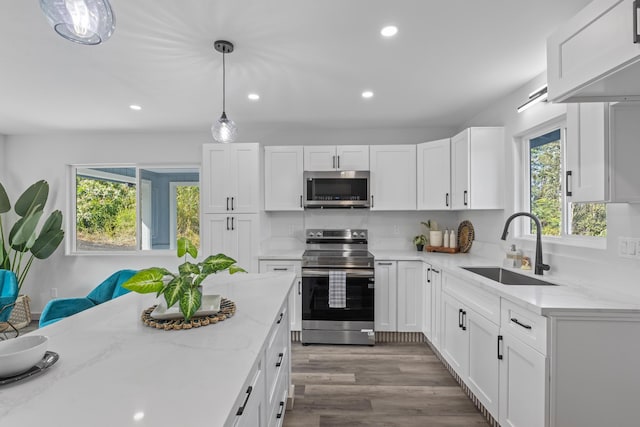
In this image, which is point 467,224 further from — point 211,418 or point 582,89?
point 211,418

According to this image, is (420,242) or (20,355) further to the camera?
(420,242)

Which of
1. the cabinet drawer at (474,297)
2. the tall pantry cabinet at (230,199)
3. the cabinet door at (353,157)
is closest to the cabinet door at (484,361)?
the cabinet drawer at (474,297)

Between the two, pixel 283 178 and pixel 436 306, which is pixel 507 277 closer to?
pixel 436 306

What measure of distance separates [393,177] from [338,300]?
→ 5.04 feet

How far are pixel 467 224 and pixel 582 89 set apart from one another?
2444mm

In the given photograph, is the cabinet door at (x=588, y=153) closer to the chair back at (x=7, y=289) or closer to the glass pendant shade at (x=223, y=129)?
the glass pendant shade at (x=223, y=129)

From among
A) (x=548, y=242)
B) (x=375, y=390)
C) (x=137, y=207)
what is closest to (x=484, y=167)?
(x=548, y=242)

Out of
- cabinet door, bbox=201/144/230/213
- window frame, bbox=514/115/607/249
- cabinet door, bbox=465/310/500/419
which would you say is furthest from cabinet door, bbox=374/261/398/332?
cabinet door, bbox=201/144/230/213

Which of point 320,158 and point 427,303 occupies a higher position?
point 320,158

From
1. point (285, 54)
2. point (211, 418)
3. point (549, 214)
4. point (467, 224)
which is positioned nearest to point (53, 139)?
point (285, 54)

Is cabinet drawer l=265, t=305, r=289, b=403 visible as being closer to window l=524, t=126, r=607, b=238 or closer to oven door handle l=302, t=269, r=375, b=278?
oven door handle l=302, t=269, r=375, b=278

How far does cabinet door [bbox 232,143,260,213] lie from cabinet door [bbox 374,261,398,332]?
5.04ft

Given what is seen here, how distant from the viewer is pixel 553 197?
8.13 feet

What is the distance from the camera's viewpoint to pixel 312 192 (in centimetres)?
368
